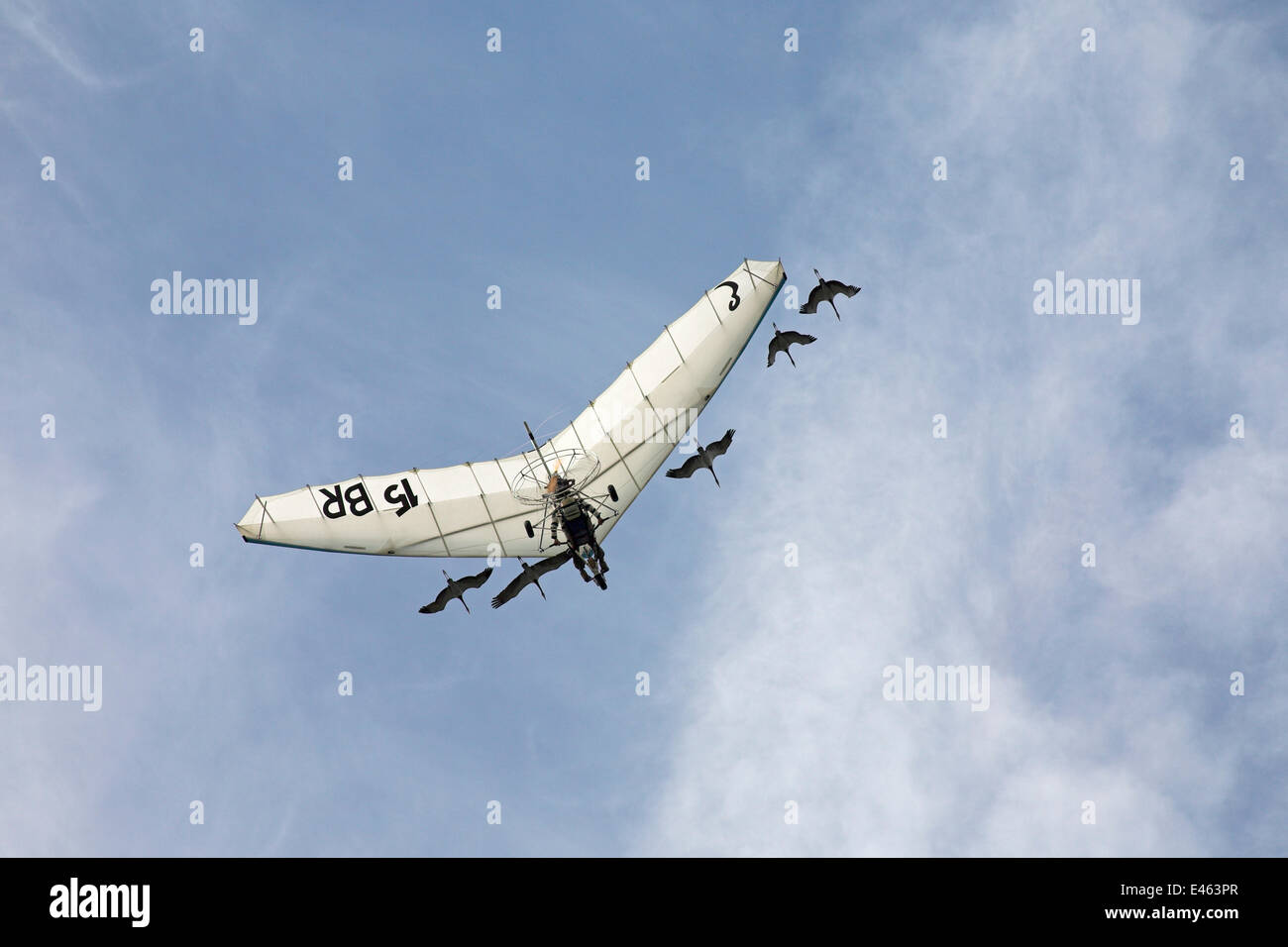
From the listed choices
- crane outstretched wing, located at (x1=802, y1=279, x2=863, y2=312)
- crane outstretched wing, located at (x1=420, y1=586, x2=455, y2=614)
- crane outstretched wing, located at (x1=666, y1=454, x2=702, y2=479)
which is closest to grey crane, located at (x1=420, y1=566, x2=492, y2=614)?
crane outstretched wing, located at (x1=420, y1=586, x2=455, y2=614)

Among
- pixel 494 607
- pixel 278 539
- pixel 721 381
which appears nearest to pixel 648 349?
pixel 721 381

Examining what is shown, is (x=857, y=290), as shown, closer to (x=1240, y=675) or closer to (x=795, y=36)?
(x=795, y=36)

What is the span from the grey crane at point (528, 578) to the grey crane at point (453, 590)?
5.66ft

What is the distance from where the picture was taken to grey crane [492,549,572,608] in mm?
75188

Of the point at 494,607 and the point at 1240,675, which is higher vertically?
the point at 494,607

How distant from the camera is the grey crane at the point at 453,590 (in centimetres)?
7544

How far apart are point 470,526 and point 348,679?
11.5m

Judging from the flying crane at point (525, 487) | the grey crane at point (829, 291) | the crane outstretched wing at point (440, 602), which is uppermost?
the grey crane at point (829, 291)

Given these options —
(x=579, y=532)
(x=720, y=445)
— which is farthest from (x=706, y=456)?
(x=579, y=532)

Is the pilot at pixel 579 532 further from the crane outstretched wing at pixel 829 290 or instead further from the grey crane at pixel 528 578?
the crane outstretched wing at pixel 829 290

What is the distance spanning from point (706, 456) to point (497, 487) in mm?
12891

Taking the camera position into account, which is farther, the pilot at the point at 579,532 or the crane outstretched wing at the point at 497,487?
the crane outstretched wing at the point at 497,487

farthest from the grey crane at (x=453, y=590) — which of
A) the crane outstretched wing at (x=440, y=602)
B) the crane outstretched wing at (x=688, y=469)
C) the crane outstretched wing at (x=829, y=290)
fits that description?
the crane outstretched wing at (x=829, y=290)

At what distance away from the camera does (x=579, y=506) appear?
76688 millimetres
